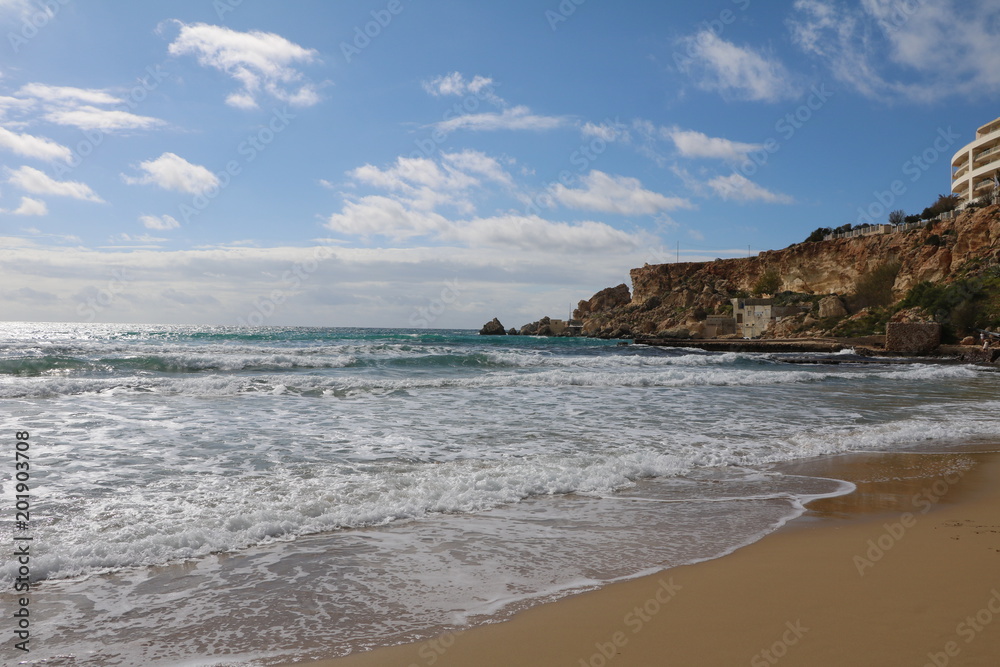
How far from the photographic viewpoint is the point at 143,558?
3818 millimetres

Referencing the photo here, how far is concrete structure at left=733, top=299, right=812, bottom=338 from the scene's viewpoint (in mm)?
56625

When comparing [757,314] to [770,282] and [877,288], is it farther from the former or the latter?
[770,282]

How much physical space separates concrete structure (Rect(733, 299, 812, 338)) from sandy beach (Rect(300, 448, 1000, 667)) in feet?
186

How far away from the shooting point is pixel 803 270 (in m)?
69.4

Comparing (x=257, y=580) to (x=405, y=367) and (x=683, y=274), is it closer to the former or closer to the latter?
(x=405, y=367)

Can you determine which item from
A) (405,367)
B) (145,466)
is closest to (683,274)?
(405,367)

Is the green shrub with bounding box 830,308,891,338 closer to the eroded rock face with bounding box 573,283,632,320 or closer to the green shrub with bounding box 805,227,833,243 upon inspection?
the green shrub with bounding box 805,227,833,243

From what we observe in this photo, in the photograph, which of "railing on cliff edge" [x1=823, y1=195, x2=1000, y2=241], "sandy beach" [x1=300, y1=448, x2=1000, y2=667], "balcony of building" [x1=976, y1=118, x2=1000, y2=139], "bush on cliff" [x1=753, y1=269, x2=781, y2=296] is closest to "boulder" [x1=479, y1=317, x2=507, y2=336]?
"bush on cliff" [x1=753, y1=269, x2=781, y2=296]

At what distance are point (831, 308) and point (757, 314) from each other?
273 inches

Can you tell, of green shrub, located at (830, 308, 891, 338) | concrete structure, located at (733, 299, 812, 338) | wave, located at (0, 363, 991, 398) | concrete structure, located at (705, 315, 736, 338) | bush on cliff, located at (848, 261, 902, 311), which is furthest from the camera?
concrete structure, located at (705, 315, 736, 338)

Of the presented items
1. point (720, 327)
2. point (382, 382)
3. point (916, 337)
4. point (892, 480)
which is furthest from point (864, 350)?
point (892, 480)

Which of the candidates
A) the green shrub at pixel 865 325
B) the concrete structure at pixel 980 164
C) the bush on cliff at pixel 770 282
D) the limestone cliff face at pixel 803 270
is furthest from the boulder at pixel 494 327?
the concrete structure at pixel 980 164

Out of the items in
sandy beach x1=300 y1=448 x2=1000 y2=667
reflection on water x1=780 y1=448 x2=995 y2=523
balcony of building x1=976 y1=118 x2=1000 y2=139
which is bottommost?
reflection on water x1=780 y1=448 x2=995 y2=523

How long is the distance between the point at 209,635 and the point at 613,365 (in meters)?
24.6
